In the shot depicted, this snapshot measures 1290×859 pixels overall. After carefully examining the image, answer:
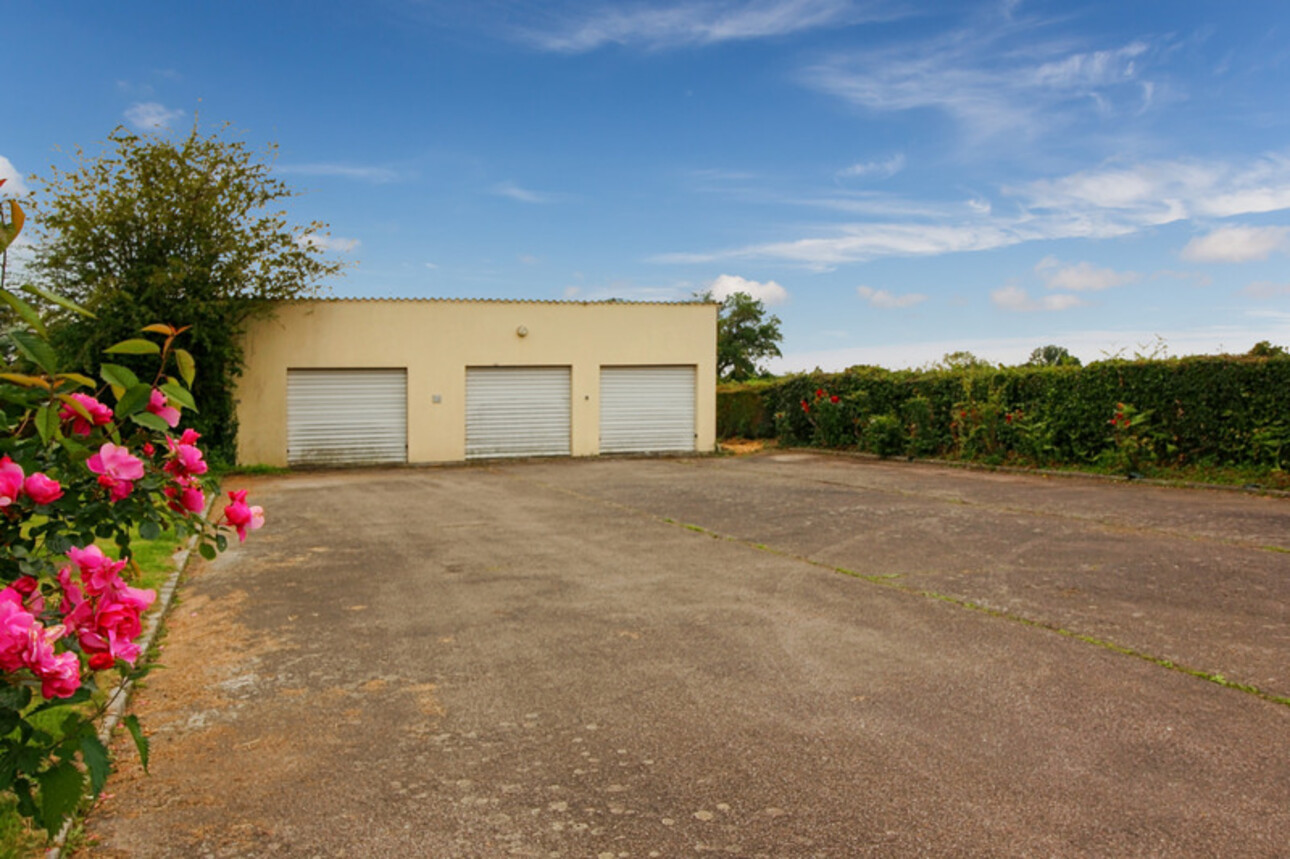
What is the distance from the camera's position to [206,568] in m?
8.52

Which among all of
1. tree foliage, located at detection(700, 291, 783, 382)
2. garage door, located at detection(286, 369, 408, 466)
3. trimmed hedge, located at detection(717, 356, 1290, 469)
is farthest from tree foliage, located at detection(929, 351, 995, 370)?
tree foliage, located at detection(700, 291, 783, 382)

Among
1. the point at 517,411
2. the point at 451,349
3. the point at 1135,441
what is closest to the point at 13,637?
the point at 1135,441

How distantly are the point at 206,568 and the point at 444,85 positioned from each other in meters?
9.62

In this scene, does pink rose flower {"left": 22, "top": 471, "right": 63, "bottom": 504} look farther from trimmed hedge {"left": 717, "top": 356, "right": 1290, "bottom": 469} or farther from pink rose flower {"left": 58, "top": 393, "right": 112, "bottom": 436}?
trimmed hedge {"left": 717, "top": 356, "right": 1290, "bottom": 469}

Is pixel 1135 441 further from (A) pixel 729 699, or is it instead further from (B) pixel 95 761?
(B) pixel 95 761

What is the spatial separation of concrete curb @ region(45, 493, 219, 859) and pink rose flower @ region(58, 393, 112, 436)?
33cm

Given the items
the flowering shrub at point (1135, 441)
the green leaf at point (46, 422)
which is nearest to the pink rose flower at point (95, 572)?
the green leaf at point (46, 422)

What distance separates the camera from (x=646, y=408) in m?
23.1

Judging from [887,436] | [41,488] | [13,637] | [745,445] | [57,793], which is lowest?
[745,445]

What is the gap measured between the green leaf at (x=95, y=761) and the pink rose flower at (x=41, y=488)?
1.78 feet

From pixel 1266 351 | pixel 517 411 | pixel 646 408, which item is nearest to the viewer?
pixel 1266 351

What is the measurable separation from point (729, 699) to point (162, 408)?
10.2ft

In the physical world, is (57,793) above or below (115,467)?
below

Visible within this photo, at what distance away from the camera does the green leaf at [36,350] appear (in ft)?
6.70
